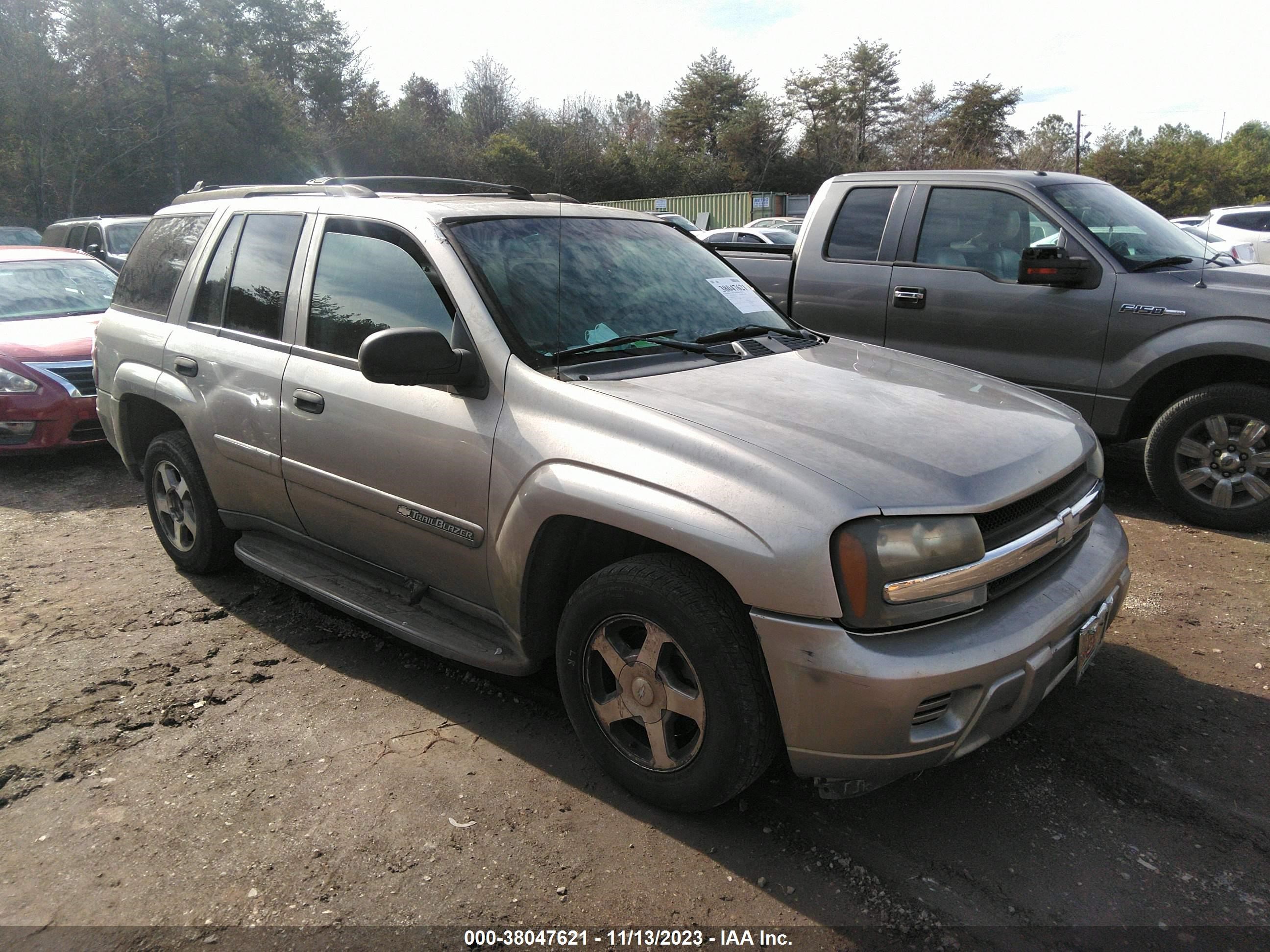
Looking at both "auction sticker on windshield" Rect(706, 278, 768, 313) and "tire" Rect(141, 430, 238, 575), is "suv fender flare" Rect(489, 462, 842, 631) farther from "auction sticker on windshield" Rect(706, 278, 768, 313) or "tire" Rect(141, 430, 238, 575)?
"tire" Rect(141, 430, 238, 575)

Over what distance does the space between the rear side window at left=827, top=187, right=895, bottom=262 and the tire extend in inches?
167

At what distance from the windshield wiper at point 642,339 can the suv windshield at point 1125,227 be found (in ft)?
11.2

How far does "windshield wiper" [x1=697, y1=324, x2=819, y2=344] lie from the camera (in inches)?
131

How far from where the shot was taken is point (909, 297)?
230 inches

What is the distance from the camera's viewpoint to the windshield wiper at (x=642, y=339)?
9.69ft

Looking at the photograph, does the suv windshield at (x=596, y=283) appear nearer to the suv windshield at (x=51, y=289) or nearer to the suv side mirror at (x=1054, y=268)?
the suv side mirror at (x=1054, y=268)

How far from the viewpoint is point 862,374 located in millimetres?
3188

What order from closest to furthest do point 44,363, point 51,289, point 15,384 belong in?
point 15,384 < point 44,363 < point 51,289

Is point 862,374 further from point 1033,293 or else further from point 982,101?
point 982,101

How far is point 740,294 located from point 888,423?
131cm

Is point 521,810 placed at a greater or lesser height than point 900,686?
lesser

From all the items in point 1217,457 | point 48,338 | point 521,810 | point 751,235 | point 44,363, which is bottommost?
point 521,810

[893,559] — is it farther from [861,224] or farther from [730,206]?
[730,206]

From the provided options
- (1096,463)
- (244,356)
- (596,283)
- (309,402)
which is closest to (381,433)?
(309,402)
